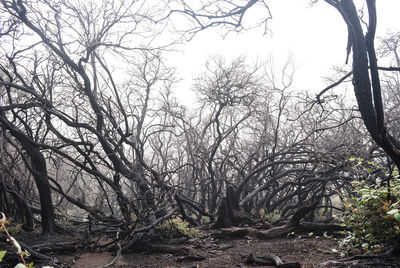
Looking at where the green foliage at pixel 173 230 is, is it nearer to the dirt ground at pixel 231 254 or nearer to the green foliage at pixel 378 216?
the dirt ground at pixel 231 254

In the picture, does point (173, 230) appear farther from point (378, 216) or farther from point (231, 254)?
point (378, 216)

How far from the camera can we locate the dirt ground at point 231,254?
481 centimetres

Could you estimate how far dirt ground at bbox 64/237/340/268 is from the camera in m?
4.81

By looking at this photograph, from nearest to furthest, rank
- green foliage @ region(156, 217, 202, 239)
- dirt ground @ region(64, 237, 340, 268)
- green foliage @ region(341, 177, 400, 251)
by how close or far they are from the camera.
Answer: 1. green foliage @ region(341, 177, 400, 251)
2. dirt ground @ region(64, 237, 340, 268)
3. green foliage @ region(156, 217, 202, 239)

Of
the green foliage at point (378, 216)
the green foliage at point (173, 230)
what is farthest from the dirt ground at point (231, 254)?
the green foliage at point (378, 216)

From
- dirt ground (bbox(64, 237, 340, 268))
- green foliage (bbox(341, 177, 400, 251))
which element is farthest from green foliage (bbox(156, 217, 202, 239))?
green foliage (bbox(341, 177, 400, 251))

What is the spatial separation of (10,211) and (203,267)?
25.5ft

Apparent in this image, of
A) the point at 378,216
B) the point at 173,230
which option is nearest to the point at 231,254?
the point at 173,230

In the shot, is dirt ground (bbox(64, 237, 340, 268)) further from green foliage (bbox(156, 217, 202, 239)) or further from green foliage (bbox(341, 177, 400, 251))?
green foliage (bbox(341, 177, 400, 251))

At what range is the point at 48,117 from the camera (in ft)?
23.9

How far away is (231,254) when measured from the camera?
566 centimetres

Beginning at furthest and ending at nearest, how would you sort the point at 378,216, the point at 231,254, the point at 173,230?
1. the point at 173,230
2. the point at 231,254
3. the point at 378,216

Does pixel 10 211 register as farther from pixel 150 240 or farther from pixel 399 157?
pixel 399 157

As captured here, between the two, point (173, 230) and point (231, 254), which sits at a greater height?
point (173, 230)
